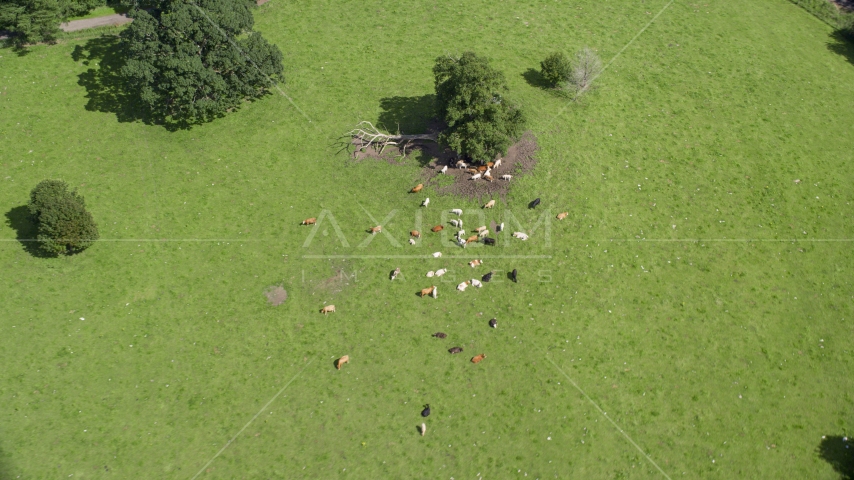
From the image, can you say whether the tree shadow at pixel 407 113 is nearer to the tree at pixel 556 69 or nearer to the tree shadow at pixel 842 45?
the tree at pixel 556 69

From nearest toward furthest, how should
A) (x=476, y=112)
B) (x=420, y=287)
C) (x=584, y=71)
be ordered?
1. (x=420, y=287)
2. (x=476, y=112)
3. (x=584, y=71)

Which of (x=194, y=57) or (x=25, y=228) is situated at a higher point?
(x=194, y=57)

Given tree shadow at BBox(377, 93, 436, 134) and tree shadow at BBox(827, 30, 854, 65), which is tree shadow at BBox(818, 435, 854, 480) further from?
tree shadow at BBox(827, 30, 854, 65)

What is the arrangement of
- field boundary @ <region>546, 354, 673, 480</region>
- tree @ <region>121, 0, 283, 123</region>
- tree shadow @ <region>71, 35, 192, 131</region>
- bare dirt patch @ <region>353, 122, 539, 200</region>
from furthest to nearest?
1. tree shadow @ <region>71, 35, 192, 131</region>
2. bare dirt patch @ <region>353, 122, 539, 200</region>
3. tree @ <region>121, 0, 283, 123</region>
4. field boundary @ <region>546, 354, 673, 480</region>

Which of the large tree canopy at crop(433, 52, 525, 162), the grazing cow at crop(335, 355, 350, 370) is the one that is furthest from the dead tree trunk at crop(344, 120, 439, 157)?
the grazing cow at crop(335, 355, 350, 370)

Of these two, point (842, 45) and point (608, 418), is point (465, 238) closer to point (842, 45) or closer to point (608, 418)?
point (608, 418)

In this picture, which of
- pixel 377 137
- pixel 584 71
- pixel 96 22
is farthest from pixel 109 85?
pixel 584 71

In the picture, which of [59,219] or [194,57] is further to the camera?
[194,57]
